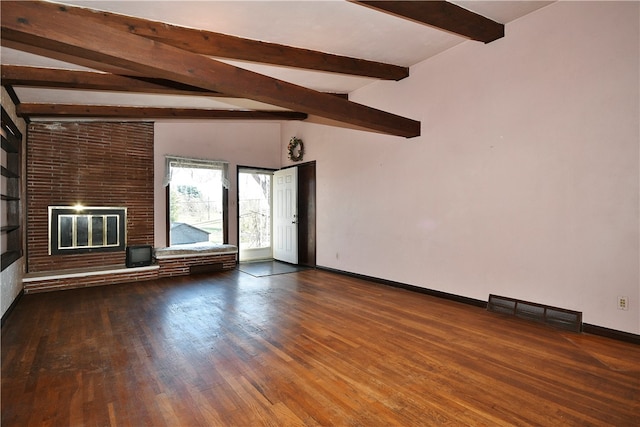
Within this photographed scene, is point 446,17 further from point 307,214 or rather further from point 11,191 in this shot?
point 11,191

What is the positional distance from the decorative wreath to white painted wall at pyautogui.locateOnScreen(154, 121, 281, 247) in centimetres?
62

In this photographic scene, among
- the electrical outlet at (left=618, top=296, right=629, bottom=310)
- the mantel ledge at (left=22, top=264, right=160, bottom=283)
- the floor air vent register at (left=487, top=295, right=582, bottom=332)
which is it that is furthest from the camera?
the mantel ledge at (left=22, top=264, right=160, bottom=283)

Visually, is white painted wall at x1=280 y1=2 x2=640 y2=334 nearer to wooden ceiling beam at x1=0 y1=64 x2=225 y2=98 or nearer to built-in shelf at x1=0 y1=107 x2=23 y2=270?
wooden ceiling beam at x1=0 y1=64 x2=225 y2=98

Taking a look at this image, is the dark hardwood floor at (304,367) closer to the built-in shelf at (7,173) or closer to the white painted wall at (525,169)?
the white painted wall at (525,169)

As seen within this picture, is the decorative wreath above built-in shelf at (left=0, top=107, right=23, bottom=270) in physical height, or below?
above

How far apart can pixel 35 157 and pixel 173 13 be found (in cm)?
411

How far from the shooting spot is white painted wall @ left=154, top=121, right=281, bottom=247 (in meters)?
6.50

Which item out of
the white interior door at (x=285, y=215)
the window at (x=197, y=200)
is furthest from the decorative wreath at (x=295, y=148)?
the window at (x=197, y=200)

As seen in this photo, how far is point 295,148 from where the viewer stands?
750cm

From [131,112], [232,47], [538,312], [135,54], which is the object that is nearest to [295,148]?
[131,112]

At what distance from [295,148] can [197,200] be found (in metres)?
2.37

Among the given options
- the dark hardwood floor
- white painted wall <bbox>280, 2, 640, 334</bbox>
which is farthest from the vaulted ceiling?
the dark hardwood floor

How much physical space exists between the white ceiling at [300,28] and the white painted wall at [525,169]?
1.36ft

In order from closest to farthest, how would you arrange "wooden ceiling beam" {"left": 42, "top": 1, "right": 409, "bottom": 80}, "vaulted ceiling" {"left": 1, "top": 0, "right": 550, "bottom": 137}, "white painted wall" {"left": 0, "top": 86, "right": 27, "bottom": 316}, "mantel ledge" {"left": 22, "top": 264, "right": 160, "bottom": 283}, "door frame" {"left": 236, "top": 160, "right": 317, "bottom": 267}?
"vaulted ceiling" {"left": 1, "top": 0, "right": 550, "bottom": 137}, "wooden ceiling beam" {"left": 42, "top": 1, "right": 409, "bottom": 80}, "white painted wall" {"left": 0, "top": 86, "right": 27, "bottom": 316}, "mantel ledge" {"left": 22, "top": 264, "right": 160, "bottom": 283}, "door frame" {"left": 236, "top": 160, "right": 317, "bottom": 267}
